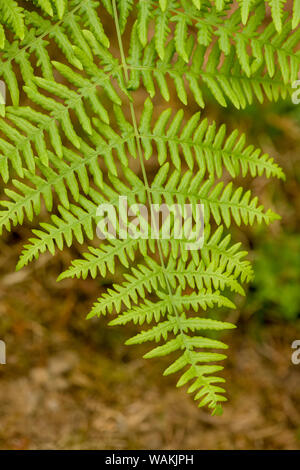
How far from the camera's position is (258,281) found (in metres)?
3.26

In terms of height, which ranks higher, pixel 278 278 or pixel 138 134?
pixel 138 134

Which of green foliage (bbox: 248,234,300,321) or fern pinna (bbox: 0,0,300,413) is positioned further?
green foliage (bbox: 248,234,300,321)

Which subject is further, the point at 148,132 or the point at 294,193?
the point at 294,193

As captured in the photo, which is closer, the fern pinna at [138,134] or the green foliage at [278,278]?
the fern pinna at [138,134]

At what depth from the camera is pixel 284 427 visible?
331 centimetres

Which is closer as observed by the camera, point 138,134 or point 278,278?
point 138,134

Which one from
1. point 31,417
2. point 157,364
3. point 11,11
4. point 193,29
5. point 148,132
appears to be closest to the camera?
point 11,11

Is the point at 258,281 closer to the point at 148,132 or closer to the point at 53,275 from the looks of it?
the point at 53,275

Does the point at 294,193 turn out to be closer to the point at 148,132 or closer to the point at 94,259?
the point at 148,132

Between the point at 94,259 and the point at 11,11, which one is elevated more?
the point at 11,11

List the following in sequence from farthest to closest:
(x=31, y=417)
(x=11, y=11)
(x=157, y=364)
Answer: (x=157, y=364) < (x=31, y=417) < (x=11, y=11)

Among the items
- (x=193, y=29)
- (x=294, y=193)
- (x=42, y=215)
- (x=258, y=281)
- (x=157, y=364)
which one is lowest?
(x=157, y=364)
